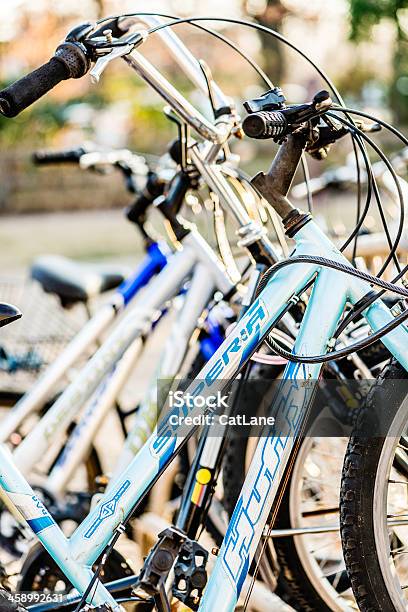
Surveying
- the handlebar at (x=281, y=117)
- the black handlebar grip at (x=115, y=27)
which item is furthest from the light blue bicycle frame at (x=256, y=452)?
the black handlebar grip at (x=115, y=27)

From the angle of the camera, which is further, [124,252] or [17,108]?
[124,252]

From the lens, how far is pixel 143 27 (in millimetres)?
2072

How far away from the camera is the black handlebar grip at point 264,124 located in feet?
5.25

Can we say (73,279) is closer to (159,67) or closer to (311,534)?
(311,534)

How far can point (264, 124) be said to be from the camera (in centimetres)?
160

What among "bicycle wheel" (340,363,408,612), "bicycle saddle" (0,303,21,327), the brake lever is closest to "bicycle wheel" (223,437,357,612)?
"bicycle wheel" (340,363,408,612)

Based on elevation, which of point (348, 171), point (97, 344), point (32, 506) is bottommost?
point (32, 506)

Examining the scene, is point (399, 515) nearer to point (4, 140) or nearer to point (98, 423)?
point (98, 423)

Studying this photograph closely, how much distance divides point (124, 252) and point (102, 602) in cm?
696

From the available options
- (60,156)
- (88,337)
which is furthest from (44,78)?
(60,156)

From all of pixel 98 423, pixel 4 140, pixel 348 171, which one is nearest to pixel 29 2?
pixel 4 140

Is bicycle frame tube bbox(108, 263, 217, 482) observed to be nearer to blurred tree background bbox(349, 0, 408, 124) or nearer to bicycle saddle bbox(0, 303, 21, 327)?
bicycle saddle bbox(0, 303, 21, 327)

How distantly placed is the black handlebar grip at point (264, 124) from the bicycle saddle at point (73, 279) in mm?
1562

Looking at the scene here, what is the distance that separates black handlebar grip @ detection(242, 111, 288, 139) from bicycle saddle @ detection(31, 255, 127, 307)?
156cm
